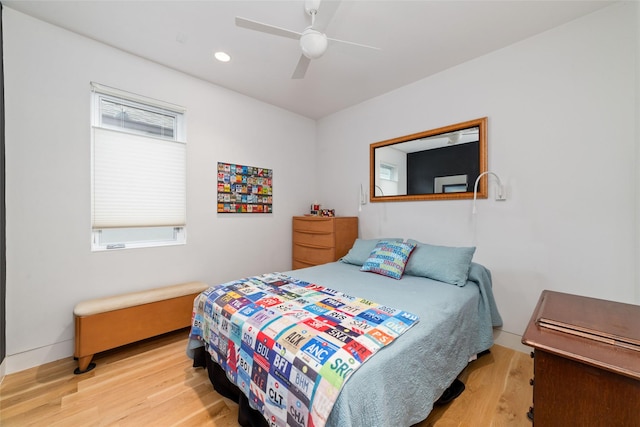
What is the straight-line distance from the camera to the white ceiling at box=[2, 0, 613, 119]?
180cm

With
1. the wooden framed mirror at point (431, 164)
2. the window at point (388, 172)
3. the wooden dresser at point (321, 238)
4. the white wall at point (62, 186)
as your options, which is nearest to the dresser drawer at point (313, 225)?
the wooden dresser at point (321, 238)

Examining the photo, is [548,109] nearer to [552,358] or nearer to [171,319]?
[552,358]

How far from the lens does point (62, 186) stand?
2.05m

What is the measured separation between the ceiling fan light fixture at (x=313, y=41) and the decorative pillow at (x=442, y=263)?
73.0 inches

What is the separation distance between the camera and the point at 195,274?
9.08ft

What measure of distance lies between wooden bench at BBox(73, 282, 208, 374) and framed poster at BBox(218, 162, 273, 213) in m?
1.05

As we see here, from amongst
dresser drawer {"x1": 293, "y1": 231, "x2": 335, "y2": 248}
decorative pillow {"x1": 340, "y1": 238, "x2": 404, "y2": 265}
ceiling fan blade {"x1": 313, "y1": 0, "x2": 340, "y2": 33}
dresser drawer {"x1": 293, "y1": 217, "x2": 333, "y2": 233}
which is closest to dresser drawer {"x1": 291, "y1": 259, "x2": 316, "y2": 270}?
dresser drawer {"x1": 293, "y1": 231, "x2": 335, "y2": 248}

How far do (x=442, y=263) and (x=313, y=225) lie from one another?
65.0 inches

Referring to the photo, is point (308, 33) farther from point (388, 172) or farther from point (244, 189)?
point (244, 189)

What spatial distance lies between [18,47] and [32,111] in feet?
1.52

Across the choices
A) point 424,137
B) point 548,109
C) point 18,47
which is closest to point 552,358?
point 548,109

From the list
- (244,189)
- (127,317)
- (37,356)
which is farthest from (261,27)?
(37,356)

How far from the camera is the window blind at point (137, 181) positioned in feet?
7.32

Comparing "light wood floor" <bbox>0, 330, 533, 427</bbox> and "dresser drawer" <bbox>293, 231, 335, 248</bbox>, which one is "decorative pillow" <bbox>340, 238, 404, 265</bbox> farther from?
"light wood floor" <bbox>0, 330, 533, 427</bbox>
